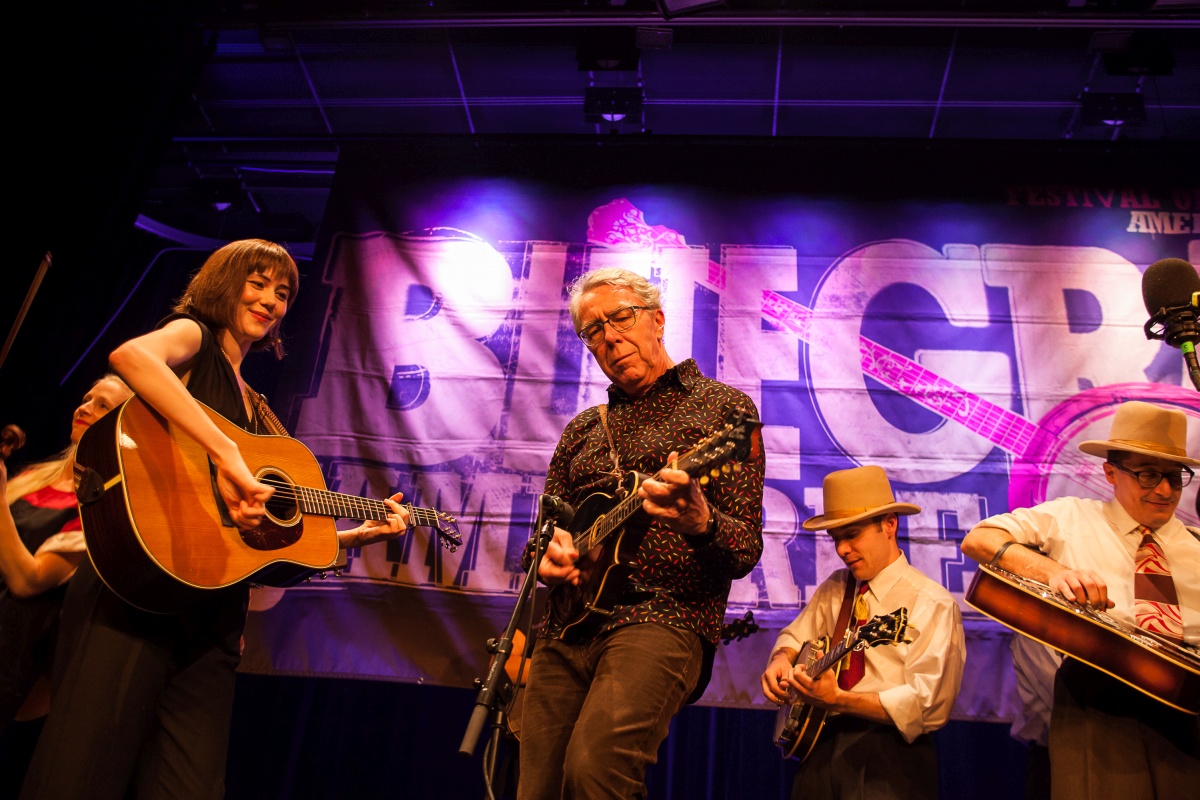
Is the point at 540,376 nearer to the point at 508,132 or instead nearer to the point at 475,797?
the point at 508,132

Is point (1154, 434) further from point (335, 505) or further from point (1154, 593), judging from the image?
point (335, 505)

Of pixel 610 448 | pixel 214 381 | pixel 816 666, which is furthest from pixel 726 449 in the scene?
pixel 214 381

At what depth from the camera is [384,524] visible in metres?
3.47

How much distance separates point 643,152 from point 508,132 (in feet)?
3.94

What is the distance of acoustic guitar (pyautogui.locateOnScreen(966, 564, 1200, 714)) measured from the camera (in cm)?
267

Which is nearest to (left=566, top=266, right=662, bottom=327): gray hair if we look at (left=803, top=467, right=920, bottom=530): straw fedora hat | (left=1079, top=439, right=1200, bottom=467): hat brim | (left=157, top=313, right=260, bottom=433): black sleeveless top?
(left=157, top=313, right=260, bottom=433): black sleeveless top

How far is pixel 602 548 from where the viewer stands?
97.9 inches

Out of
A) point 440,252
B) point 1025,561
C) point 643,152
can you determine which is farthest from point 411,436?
point 1025,561

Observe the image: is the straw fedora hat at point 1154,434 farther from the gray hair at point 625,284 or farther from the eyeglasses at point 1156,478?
the gray hair at point 625,284

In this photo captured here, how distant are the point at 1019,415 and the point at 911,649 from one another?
1949 millimetres

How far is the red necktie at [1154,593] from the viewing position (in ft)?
9.91

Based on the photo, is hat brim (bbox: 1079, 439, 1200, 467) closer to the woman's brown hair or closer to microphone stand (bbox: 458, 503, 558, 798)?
microphone stand (bbox: 458, 503, 558, 798)

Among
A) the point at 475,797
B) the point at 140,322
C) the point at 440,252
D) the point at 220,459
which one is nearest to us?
the point at 220,459

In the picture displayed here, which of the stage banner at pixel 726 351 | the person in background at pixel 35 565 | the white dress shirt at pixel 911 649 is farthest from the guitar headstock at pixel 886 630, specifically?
the person in background at pixel 35 565
